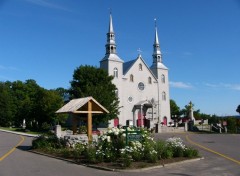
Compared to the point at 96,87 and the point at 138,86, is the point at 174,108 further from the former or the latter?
the point at 96,87

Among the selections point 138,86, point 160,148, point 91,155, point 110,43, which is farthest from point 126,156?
point 138,86

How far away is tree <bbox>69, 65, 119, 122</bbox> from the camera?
50972mm

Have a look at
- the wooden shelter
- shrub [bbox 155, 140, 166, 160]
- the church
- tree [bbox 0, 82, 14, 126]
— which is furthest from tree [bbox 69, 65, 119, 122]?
shrub [bbox 155, 140, 166, 160]

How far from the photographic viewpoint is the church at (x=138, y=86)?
67.4 metres

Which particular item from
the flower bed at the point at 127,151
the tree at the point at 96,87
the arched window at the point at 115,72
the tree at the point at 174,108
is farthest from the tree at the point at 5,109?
the flower bed at the point at 127,151

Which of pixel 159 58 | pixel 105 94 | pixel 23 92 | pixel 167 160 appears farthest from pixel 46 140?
pixel 23 92

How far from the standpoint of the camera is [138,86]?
71500 millimetres

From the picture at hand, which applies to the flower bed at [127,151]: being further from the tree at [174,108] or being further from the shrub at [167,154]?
the tree at [174,108]

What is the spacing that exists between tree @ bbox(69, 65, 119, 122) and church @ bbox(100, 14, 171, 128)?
9669mm

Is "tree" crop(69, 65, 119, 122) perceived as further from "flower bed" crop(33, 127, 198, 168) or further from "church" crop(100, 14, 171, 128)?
"flower bed" crop(33, 127, 198, 168)

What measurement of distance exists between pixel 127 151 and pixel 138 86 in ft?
186

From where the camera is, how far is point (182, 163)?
14.7 meters

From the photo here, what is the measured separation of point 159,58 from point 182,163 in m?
63.6

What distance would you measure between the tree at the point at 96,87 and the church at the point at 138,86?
9669 mm
